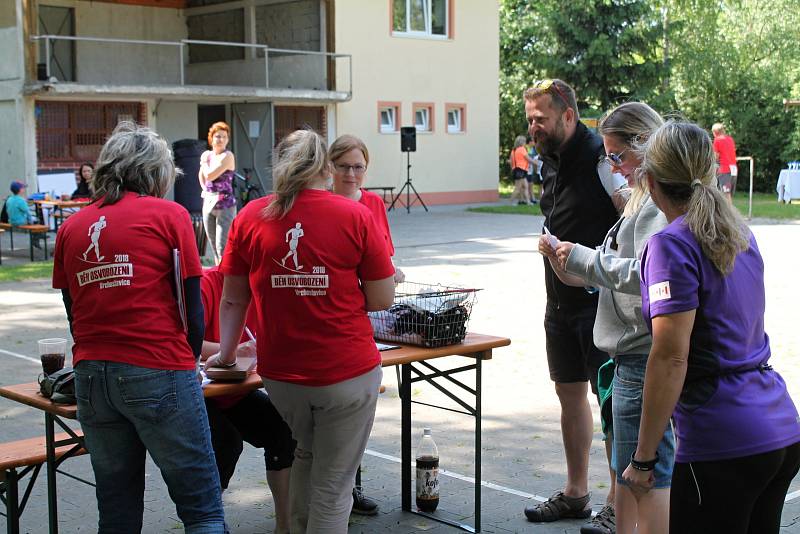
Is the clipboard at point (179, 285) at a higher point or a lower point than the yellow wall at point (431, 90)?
lower

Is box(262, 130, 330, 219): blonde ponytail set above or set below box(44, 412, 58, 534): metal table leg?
above

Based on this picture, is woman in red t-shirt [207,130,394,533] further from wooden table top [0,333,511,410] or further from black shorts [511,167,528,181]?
black shorts [511,167,528,181]

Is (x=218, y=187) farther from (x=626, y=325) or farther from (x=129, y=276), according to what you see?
(x=626, y=325)

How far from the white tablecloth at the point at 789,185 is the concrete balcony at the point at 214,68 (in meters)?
12.4

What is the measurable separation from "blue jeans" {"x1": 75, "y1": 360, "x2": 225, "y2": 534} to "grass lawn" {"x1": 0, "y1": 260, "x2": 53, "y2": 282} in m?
10.9

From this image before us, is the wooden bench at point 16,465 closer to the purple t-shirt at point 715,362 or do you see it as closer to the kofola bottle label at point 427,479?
the kofola bottle label at point 427,479

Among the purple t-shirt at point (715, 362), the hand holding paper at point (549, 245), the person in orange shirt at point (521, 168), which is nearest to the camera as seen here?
the purple t-shirt at point (715, 362)

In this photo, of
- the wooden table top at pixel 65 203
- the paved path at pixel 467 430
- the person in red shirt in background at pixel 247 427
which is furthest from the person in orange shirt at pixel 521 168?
the person in red shirt in background at pixel 247 427

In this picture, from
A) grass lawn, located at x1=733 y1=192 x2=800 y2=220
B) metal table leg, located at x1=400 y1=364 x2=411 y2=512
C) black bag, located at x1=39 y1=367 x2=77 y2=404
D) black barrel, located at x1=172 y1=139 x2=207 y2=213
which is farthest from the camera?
grass lawn, located at x1=733 y1=192 x2=800 y2=220

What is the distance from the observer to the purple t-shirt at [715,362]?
284 centimetres

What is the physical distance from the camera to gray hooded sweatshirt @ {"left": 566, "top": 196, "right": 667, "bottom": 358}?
3543 mm

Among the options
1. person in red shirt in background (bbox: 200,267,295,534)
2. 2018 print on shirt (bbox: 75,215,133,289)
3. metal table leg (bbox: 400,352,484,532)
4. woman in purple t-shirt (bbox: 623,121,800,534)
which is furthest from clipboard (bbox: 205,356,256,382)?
woman in purple t-shirt (bbox: 623,121,800,534)

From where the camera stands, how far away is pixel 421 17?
2889 centimetres

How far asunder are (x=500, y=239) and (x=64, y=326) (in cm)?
1019
